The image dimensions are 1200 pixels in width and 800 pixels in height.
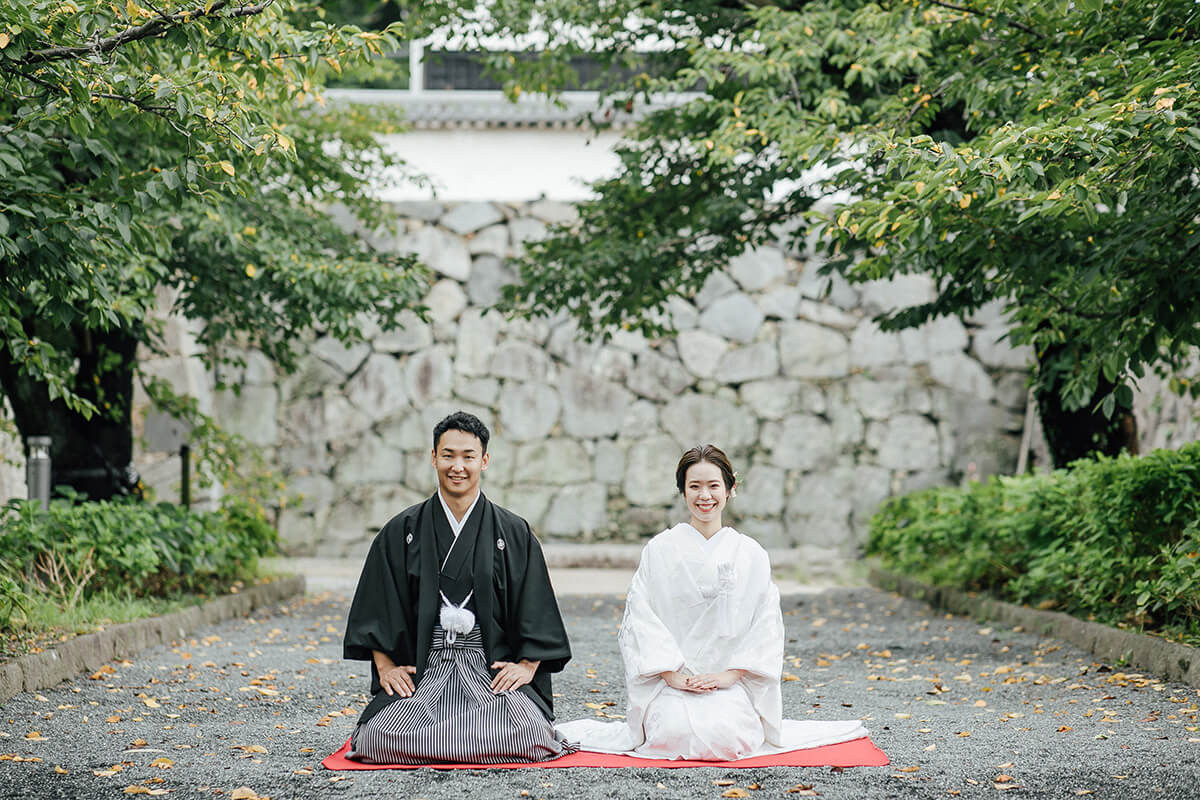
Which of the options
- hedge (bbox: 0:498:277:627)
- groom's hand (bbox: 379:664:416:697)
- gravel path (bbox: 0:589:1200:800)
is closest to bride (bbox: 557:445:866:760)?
gravel path (bbox: 0:589:1200:800)

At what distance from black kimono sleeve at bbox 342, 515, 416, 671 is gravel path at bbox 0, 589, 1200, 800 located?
46cm

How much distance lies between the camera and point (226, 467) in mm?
10141

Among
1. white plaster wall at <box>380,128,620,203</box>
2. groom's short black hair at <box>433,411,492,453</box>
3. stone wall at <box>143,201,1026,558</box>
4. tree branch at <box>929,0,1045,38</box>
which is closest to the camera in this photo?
groom's short black hair at <box>433,411,492,453</box>

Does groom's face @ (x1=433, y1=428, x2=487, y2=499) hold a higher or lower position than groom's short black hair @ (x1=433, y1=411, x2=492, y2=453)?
lower

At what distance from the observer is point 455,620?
4.38 meters

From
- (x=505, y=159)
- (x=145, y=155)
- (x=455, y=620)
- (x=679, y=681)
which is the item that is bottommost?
(x=679, y=681)

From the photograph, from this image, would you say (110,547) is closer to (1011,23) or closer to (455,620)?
(455,620)

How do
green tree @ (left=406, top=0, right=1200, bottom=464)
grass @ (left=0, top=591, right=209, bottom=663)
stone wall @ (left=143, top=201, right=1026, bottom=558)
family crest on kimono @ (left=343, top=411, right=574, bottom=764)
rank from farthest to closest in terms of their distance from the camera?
stone wall @ (left=143, top=201, right=1026, bottom=558), grass @ (left=0, top=591, right=209, bottom=663), green tree @ (left=406, top=0, right=1200, bottom=464), family crest on kimono @ (left=343, top=411, right=574, bottom=764)

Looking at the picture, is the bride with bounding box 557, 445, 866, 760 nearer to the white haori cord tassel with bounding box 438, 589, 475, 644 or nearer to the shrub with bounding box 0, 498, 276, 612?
the white haori cord tassel with bounding box 438, 589, 475, 644

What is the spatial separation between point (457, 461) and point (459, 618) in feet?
1.85

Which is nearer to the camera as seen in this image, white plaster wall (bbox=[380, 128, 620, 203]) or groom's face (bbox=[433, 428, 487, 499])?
groom's face (bbox=[433, 428, 487, 499])

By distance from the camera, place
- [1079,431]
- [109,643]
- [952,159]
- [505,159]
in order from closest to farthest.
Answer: [952,159]
[109,643]
[1079,431]
[505,159]

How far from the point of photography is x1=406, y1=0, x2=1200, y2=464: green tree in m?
4.79

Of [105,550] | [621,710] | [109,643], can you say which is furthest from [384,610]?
[105,550]
